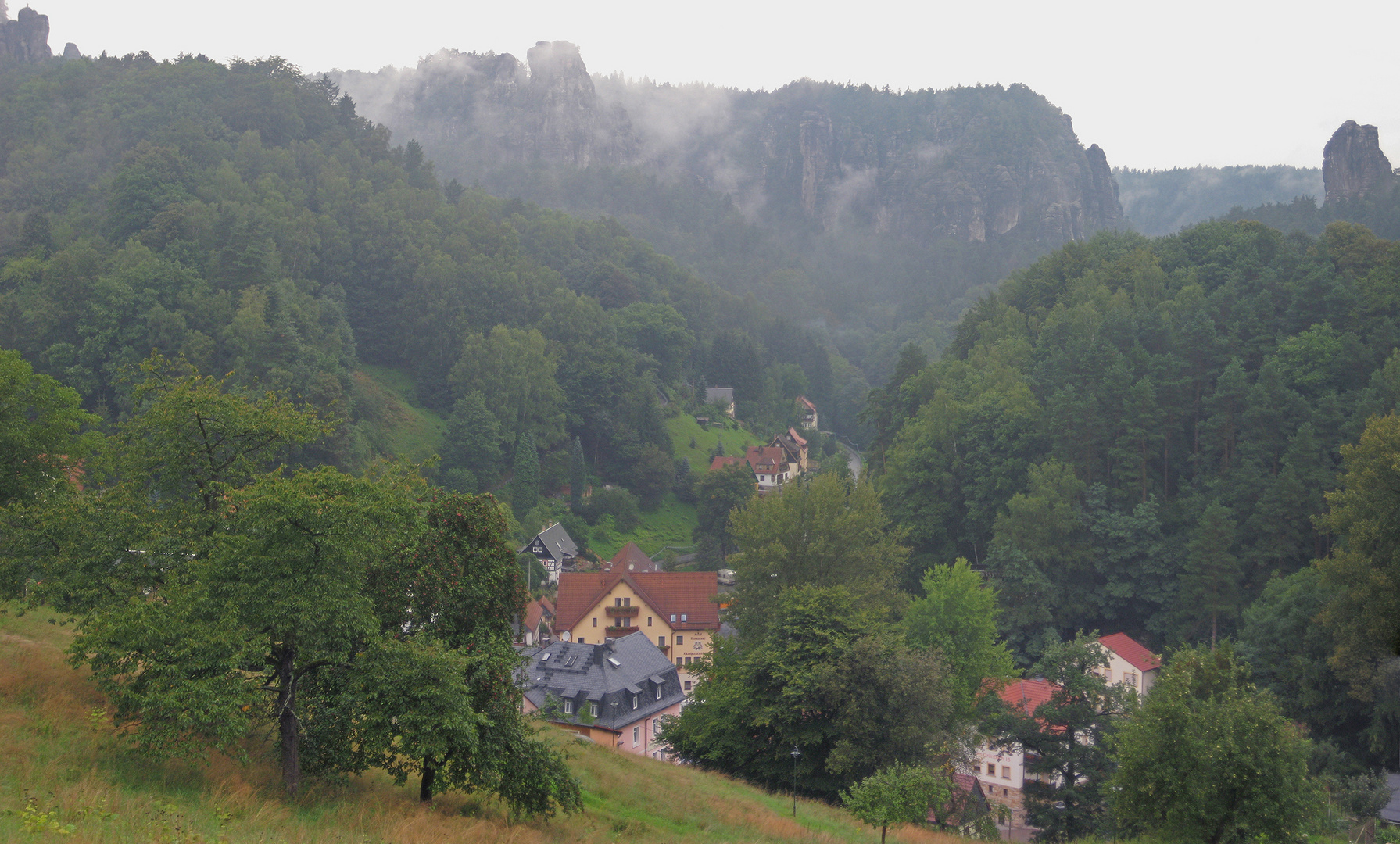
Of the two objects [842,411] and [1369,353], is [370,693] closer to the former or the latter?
[1369,353]

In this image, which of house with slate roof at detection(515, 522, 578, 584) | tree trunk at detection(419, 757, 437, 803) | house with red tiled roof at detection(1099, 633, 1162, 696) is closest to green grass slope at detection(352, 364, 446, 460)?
house with slate roof at detection(515, 522, 578, 584)

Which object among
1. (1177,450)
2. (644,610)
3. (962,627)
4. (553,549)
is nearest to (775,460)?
(553,549)

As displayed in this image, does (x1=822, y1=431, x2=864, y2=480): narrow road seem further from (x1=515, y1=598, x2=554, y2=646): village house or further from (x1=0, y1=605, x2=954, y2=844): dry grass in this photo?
(x1=0, y1=605, x2=954, y2=844): dry grass

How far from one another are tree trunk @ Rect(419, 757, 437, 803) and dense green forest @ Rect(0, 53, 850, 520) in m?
46.9

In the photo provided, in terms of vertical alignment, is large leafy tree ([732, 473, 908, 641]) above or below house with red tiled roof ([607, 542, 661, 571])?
above

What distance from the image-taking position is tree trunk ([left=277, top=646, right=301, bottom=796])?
14891 millimetres

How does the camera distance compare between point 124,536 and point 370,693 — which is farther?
point 124,536

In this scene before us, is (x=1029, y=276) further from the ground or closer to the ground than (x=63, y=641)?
further from the ground

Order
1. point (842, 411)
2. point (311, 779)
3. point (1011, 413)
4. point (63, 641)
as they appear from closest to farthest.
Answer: point (311, 779) → point (63, 641) → point (1011, 413) → point (842, 411)

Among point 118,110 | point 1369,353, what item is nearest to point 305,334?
point 118,110

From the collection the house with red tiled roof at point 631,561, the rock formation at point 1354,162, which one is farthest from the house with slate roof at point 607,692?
the rock formation at point 1354,162

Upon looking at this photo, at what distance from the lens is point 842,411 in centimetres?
14250

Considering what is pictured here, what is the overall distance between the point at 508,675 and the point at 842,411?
129 m

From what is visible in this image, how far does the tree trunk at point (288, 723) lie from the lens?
14.9 meters
